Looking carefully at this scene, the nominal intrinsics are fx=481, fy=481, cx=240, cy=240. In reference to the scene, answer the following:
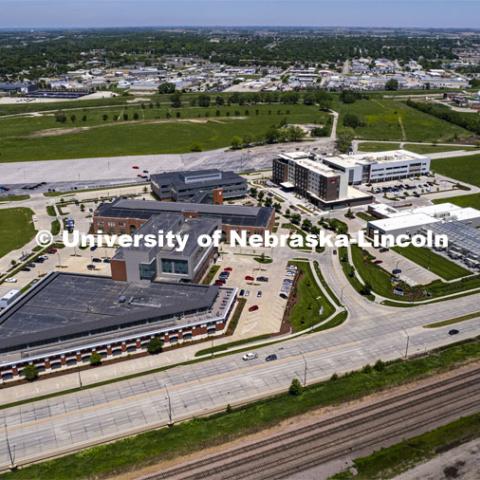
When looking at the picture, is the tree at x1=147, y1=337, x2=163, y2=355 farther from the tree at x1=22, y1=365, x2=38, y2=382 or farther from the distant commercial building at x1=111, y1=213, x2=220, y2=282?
the distant commercial building at x1=111, y1=213, x2=220, y2=282

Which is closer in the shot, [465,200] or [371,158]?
[465,200]

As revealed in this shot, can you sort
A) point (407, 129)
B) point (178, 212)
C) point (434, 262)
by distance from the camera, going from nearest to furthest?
point (434, 262)
point (178, 212)
point (407, 129)

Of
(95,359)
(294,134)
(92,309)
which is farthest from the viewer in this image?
(294,134)

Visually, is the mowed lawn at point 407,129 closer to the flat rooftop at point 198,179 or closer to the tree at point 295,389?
the flat rooftop at point 198,179

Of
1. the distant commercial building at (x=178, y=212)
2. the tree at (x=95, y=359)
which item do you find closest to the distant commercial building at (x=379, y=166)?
the distant commercial building at (x=178, y=212)

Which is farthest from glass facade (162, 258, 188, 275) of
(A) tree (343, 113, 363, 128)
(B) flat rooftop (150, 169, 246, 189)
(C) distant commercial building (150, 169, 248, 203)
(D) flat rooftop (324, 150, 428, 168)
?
(A) tree (343, 113, 363, 128)

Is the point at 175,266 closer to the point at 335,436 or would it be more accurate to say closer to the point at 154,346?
the point at 154,346

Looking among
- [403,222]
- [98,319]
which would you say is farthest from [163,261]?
[403,222]
